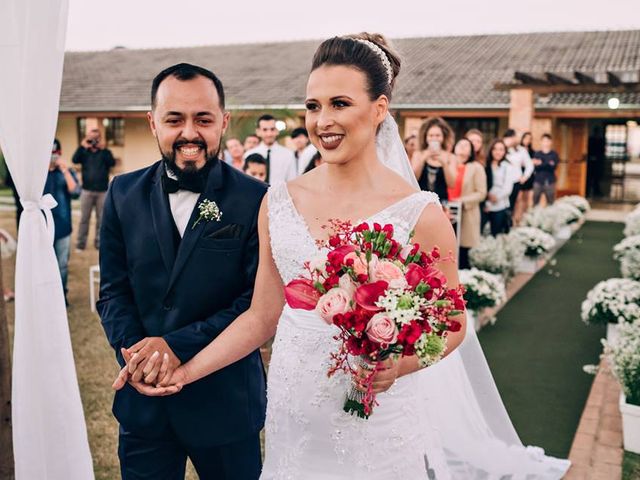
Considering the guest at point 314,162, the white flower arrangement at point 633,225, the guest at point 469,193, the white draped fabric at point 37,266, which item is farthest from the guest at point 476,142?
the white draped fabric at point 37,266

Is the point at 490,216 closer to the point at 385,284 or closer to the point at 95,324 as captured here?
the point at 95,324

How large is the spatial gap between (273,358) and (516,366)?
456 cm

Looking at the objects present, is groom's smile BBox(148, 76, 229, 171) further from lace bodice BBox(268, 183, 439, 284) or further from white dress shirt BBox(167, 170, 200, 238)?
lace bodice BBox(268, 183, 439, 284)

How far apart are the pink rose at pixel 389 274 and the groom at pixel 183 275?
2.43 ft

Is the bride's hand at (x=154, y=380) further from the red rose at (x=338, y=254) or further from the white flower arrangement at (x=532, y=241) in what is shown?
the white flower arrangement at (x=532, y=241)

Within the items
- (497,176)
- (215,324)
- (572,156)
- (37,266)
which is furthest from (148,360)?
(572,156)

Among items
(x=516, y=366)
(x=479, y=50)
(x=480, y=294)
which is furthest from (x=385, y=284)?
(x=479, y=50)

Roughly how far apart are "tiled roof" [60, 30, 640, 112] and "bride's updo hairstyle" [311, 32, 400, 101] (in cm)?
1980

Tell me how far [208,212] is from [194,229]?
0.08m

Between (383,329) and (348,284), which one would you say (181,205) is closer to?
(348,284)

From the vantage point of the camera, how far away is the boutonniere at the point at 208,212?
2.58 metres

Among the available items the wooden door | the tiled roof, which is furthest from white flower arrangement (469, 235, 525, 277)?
the wooden door

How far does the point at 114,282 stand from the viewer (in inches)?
106

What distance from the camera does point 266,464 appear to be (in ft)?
8.78
